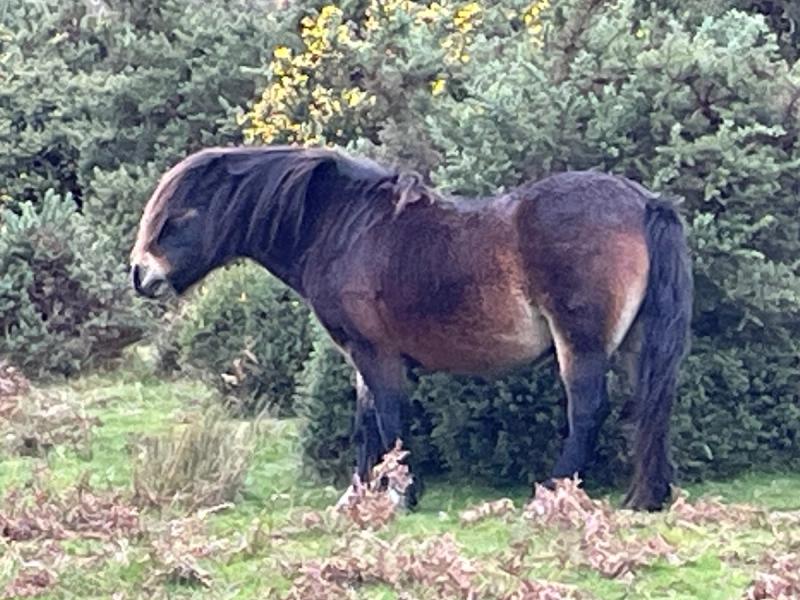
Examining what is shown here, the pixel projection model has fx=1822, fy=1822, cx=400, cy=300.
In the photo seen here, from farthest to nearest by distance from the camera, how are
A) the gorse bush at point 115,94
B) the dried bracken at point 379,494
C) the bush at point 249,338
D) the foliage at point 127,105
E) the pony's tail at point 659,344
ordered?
the foliage at point 127,105 → the gorse bush at point 115,94 → the bush at point 249,338 → the pony's tail at point 659,344 → the dried bracken at point 379,494

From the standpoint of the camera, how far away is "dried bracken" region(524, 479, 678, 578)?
6094 mm

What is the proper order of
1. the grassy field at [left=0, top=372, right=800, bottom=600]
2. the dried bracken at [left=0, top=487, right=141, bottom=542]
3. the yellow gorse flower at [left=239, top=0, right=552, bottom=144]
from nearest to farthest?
the grassy field at [left=0, top=372, right=800, bottom=600], the dried bracken at [left=0, top=487, right=141, bottom=542], the yellow gorse flower at [left=239, top=0, right=552, bottom=144]

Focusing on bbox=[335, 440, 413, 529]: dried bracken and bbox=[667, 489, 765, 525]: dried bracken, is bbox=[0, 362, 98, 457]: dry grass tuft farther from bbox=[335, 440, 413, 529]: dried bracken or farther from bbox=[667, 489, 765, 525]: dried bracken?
bbox=[667, 489, 765, 525]: dried bracken

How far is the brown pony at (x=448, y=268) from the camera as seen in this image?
7.28m

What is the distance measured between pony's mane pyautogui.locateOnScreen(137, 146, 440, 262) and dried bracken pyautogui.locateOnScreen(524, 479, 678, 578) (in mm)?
1481

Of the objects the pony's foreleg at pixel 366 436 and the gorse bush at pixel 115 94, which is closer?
the pony's foreleg at pixel 366 436

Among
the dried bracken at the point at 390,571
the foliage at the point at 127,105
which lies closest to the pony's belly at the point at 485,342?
the dried bracken at the point at 390,571

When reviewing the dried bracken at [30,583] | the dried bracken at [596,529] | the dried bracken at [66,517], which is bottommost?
the dried bracken at [66,517]

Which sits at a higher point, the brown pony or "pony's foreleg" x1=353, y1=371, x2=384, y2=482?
the brown pony

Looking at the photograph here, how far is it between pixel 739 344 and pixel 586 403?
4.59ft

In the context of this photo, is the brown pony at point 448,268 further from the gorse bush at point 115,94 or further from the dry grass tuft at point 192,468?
the gorse bush at point 115,94

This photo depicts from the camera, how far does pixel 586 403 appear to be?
287 inches

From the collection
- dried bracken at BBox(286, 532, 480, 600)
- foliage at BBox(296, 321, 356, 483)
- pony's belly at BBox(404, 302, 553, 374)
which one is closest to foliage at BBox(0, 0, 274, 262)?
foliage at BBox(296, 321, 356, 483)

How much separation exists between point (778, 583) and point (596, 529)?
2.79 feet
